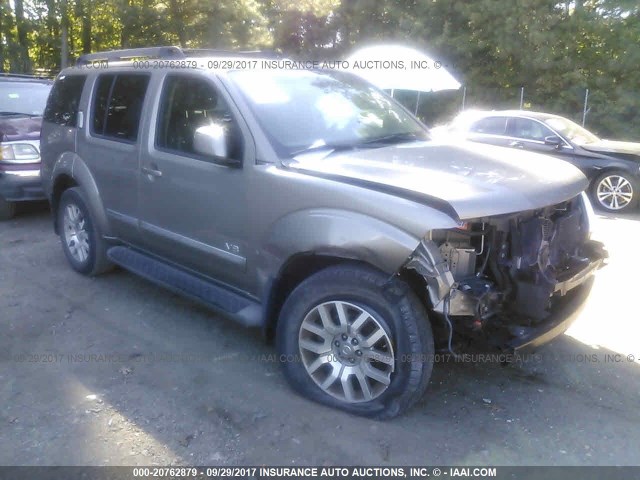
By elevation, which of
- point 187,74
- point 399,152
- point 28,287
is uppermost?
point 187,74

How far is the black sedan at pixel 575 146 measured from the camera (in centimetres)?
Result: 967

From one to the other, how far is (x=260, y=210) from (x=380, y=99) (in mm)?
1595

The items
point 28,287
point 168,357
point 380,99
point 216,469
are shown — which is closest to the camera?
point 216,469

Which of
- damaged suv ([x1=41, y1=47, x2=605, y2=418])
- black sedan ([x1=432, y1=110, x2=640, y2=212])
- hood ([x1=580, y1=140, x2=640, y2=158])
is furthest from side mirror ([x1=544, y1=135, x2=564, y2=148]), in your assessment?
damaged suv ([x1=41, y1=47, x2=605, y2=418])

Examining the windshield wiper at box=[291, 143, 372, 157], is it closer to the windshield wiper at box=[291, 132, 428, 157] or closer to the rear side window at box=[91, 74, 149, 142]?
the windshield wiper at box=[291, 132, 428, 157]

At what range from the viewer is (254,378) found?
3.78 metres

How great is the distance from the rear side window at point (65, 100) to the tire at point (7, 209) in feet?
7.42

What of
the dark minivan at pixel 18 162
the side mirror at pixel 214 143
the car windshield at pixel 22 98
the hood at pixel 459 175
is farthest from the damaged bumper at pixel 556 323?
the car windshield at pixel 22 98

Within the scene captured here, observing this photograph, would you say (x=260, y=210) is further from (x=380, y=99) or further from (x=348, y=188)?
(x=380, y=99)

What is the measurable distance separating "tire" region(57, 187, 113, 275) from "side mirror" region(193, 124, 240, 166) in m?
1.82

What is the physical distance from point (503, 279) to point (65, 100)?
4.26 meters

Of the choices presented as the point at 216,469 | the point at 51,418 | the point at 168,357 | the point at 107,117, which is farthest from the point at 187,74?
the point at 216,469

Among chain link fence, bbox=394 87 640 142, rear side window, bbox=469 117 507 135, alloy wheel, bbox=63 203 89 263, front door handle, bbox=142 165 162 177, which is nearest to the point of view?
front door handle, bbox=142 165 162 177

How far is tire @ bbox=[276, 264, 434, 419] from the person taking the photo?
307 cm
